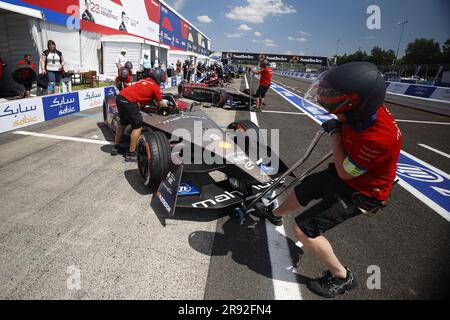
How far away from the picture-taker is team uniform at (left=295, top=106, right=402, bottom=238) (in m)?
1.63

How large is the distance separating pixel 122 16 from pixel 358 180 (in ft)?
68.2

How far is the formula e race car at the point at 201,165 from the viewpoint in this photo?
2.89 meters

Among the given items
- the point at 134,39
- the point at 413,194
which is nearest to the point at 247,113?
the point at 413,194

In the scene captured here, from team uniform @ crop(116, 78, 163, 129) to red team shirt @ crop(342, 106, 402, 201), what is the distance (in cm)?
345

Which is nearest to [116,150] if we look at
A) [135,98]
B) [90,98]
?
[135,98]

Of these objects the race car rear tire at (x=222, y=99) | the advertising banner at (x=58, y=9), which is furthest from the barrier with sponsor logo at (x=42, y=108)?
the race car rear tire at (x=222, y=99)

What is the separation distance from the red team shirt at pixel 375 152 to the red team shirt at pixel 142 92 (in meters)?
3.43

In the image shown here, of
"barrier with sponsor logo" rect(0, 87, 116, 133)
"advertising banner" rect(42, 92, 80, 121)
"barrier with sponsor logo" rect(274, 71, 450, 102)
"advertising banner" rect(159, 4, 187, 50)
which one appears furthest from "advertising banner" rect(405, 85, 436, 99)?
"advertising banner" rect(159, 4, 187, 50)

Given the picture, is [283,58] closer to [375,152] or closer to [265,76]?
[265,76]

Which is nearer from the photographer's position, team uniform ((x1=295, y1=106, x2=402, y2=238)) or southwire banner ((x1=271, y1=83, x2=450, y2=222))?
team uniform ((x1=295, y1=106, x2=402, y2=238))

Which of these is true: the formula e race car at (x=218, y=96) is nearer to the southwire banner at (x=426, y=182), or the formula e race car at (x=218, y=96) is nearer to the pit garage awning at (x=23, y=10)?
the pit garage awning at (x=23, y=10)

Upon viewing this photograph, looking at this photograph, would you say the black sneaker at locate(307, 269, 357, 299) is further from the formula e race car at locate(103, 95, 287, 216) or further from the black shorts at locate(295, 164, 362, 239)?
the formula e race car at locate(103, 95, 287, 216)

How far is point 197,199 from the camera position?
9.56ft
